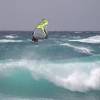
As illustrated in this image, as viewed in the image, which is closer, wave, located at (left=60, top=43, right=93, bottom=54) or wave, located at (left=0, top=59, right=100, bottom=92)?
wave, located at (left=0, top=59, right=100, bottom=92)

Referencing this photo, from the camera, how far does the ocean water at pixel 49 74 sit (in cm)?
174

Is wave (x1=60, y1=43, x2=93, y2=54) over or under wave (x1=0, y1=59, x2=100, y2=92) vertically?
under

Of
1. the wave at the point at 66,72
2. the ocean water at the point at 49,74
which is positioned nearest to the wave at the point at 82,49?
the ocean water at the point at 49,74

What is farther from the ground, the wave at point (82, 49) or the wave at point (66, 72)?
the wave at point (66, 72)

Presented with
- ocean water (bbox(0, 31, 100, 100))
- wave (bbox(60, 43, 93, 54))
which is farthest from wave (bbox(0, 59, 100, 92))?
wave (bbox(60, 43, 93, 54))

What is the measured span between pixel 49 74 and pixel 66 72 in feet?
0.46

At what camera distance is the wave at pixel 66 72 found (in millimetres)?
1833

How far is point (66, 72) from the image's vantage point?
199 cm

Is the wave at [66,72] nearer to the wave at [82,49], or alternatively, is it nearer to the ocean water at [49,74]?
the ocean water at [49,74]

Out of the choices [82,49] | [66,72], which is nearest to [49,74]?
[66,72]

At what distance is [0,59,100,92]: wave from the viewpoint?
1.83 meters

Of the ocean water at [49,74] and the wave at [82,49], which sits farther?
the wave at [82,49]

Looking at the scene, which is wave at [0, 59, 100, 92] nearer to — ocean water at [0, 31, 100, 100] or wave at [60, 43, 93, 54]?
ocean water at [0, 31, 100, 100]
